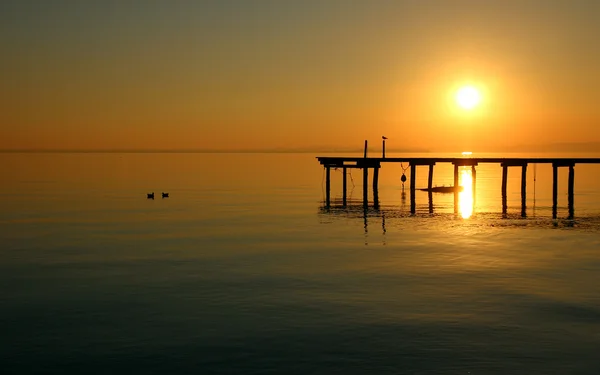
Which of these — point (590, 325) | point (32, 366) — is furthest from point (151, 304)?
point (590, 325)

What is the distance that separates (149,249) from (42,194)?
43.7m

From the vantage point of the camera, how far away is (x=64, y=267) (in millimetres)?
27172

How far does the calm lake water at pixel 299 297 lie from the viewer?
15.4 meters

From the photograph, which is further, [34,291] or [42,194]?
[42,194]

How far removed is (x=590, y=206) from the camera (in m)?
60.2

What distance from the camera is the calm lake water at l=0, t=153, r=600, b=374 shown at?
15352mm

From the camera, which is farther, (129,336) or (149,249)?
(149,249)

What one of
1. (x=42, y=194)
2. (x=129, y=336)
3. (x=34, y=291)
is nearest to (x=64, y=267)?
(x=34, y=291)

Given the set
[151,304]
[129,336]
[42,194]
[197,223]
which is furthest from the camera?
[42,194]

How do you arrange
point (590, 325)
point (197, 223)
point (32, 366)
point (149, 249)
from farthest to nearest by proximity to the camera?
point (197, 223), point (149, 249), point (590, 325), point (32, 366)

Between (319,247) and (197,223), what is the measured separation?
13.5 meters

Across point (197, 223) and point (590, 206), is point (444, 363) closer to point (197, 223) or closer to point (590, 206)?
point (197, 223)

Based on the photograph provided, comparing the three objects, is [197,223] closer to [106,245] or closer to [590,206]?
[106,245]

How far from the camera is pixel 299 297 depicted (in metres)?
21.5
